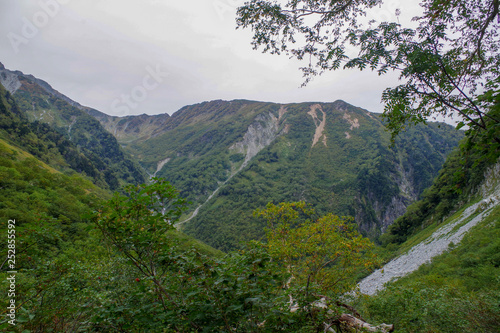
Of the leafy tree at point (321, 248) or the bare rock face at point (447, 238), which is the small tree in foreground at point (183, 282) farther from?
the bare rock face at point (447, 238)

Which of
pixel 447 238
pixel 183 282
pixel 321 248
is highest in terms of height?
pixel 183 282

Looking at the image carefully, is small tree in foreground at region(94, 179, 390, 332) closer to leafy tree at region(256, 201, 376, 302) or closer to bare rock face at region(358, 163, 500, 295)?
leafy tree at region(256, 201, 376, 302)

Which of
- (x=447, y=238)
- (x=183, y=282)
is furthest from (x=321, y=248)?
(x=447, y=238)

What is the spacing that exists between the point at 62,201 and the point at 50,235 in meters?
40.8

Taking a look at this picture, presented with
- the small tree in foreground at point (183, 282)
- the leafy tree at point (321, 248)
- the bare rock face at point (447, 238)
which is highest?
the small tree in foreground at point (183, 282)

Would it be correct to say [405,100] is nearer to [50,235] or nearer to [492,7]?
[492,7]

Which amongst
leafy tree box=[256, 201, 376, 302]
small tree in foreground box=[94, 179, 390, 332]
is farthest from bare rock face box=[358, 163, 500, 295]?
small tree in foreground box=[94, 179, 390, 332]

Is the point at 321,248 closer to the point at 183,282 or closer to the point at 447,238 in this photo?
the point at 183,282

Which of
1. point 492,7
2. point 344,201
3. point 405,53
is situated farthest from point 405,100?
point 344,201

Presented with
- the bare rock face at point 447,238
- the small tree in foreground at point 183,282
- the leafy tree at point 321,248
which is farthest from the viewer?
the bare rock face at point 447,238

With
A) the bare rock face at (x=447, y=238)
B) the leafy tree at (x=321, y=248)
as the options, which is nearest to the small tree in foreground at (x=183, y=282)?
the leafy tree at (x=321, y=248)

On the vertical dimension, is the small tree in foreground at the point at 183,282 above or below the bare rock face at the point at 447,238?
above

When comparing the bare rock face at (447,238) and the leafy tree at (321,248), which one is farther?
the bare rock face at (447,238)

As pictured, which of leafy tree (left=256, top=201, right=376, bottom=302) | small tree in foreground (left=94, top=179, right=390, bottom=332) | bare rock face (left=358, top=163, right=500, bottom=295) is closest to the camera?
small tree in foreground (left=94, top=179, right=390, bottom=332)
